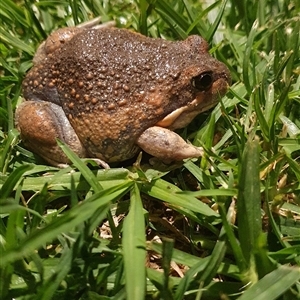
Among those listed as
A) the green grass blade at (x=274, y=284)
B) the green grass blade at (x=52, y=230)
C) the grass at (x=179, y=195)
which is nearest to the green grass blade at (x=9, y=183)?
the grass at (x=179, y=195)

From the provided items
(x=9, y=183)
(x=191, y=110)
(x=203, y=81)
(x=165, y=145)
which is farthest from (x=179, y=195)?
(x=9, y=183)

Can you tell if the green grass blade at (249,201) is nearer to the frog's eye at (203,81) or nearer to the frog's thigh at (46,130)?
Result: the frog's eye at (203,81)

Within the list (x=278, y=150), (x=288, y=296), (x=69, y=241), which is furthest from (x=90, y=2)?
(x=288, y=296)

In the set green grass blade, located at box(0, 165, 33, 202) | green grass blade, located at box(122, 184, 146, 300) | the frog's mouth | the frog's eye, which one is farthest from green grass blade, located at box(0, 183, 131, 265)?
the frog's eye

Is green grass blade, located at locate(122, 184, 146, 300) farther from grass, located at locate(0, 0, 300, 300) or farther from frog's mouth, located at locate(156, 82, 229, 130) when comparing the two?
frog's mouth, located at locate(156, 82, 229, 130)

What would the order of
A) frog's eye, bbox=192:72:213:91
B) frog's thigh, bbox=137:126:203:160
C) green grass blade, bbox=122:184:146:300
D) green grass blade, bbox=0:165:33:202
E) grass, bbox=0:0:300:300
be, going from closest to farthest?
green grass blade, bbox=122:184:146:300 → grass, bbox=0:0:300:300 → green grass blade, bbox=0:165:33:202 → frog's thigh, bbox=137:126:203:160 → frog's eye, bbox=192:72:213:91

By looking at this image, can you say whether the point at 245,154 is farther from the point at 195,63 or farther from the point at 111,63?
the point at 111,63
